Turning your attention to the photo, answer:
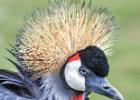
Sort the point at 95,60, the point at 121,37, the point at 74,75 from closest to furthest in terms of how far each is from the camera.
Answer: the point at 95,60, the point at 74,75, the point at 121,37

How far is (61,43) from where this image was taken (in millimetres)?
5012

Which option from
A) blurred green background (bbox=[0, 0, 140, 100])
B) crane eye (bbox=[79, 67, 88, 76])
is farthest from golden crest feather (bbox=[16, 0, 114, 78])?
blurred green background (bbox=[0, 0, 140, 100])

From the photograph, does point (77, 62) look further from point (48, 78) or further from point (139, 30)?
point (139, 30)

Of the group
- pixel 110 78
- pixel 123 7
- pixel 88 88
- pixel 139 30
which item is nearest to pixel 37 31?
pixel 88 88

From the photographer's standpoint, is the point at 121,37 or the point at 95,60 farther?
the point at 121,37

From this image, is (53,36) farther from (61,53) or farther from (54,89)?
(54,89)

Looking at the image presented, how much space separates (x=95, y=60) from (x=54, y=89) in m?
0.35

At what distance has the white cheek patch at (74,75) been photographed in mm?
4965

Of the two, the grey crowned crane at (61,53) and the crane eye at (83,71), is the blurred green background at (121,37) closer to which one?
the grey crowned crane at (61,53)

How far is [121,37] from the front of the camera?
8984 mm

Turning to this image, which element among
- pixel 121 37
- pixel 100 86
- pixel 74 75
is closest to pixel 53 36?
pixel 74 75

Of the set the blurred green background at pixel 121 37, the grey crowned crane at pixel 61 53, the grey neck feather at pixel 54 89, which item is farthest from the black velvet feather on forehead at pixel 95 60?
the blurred green background at pixel 121 37

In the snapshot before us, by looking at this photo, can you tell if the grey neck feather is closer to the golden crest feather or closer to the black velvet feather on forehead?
the golden crest feather

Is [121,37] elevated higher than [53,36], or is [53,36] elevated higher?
[121,37]
